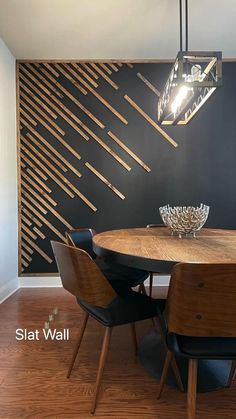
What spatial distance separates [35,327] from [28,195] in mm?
1532

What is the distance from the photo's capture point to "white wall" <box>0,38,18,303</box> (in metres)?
2.79

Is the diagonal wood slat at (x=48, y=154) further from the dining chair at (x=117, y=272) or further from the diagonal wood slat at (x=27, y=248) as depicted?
the dining chair at (x=117, y=272)

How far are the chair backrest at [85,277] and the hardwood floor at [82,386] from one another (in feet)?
1.77

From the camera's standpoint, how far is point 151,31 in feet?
8.70

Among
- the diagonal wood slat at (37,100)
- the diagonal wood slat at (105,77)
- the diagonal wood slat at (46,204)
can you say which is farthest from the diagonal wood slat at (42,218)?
the diagonal wood slat at (105,77)

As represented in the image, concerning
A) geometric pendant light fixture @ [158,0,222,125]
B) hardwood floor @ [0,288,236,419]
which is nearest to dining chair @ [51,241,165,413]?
hardwood floor @ [0,288,236,419]

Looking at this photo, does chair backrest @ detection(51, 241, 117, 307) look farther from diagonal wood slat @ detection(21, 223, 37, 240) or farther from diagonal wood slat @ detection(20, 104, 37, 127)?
diagonal wood slat @ detection(20, 104, 37, 127)

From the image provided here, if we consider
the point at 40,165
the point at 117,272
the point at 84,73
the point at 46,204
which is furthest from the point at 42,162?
the point at 117,272

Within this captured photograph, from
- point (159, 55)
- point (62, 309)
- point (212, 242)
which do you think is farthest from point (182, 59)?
point (62, 309)

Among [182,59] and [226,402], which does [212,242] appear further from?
[182,59]

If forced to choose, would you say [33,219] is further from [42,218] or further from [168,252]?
[168,252]

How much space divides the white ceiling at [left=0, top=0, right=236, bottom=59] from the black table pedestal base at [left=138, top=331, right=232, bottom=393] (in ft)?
8.34

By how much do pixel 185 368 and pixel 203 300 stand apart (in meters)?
0.91

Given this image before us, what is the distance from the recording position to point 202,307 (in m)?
0.92
